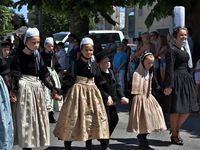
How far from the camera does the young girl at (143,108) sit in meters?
6.69

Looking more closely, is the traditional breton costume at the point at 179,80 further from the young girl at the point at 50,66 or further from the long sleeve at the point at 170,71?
the young girl at the point at 50,66

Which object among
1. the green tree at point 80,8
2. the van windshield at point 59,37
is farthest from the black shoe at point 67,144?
the van windshield at point 59,37

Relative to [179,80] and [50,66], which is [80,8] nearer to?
[50,66]

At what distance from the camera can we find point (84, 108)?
620 centimetres

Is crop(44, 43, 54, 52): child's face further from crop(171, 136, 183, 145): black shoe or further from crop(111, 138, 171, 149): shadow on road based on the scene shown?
crop(171, 136, 183, 145): black shoe

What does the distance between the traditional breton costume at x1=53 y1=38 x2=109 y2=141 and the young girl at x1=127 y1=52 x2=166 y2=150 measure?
0.59 m

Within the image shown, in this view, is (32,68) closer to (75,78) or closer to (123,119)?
(75,78)

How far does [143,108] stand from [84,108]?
0.99m

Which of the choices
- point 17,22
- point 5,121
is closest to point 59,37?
point 17,22

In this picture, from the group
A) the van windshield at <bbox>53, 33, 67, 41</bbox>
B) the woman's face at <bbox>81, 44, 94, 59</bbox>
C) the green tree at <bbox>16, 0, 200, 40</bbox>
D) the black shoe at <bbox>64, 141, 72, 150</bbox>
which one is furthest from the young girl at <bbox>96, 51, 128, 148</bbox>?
the van windshield at <bbox>53, 33, 67, 41</bbox>

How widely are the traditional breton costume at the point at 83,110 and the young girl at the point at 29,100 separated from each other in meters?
0.31

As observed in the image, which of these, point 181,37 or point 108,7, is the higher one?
point 108,7

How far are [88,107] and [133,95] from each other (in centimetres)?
89

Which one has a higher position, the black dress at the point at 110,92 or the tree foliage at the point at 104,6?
the tree foliage at the point at 104,6
